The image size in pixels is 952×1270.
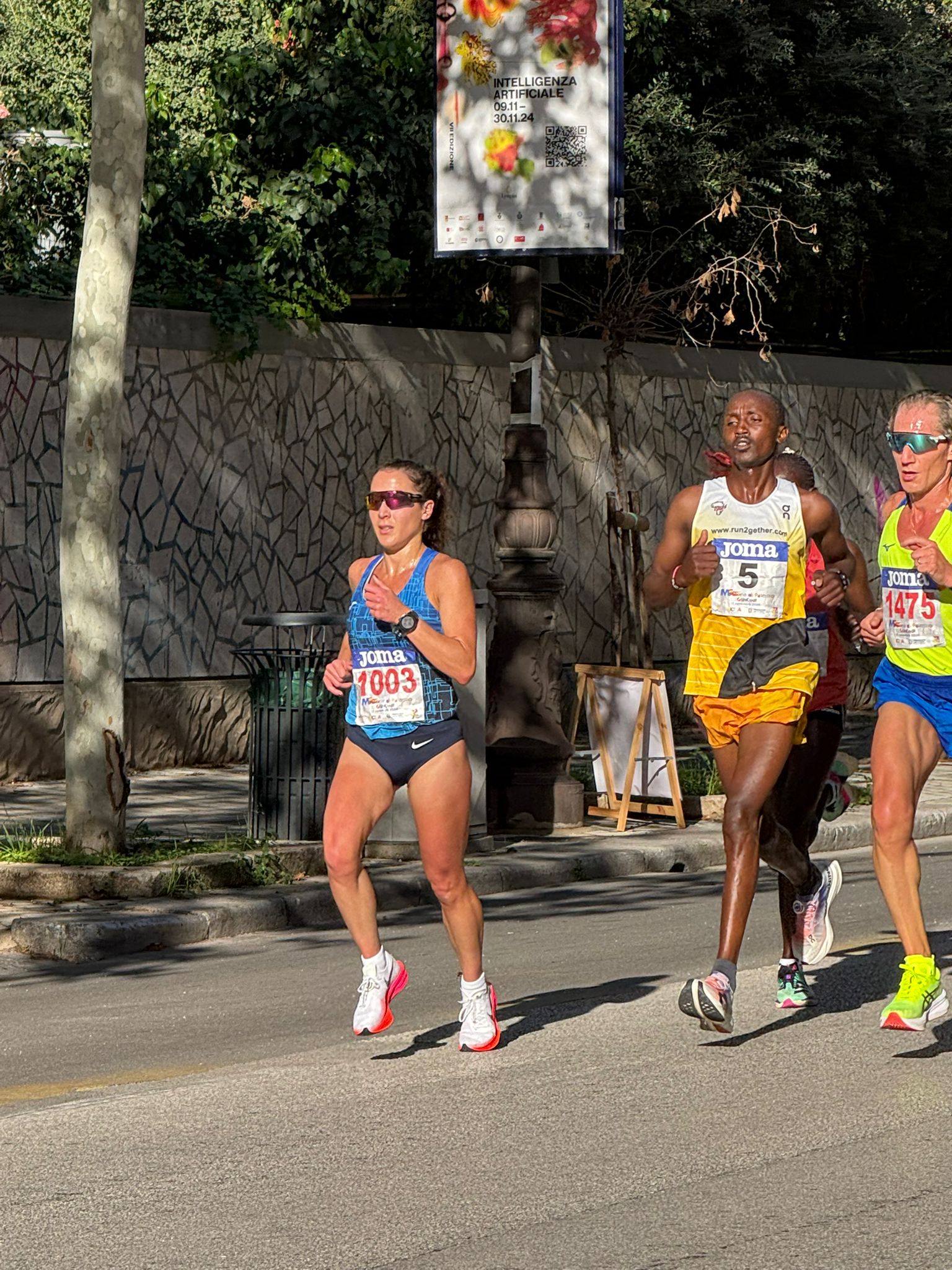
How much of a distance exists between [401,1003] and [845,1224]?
3.20m

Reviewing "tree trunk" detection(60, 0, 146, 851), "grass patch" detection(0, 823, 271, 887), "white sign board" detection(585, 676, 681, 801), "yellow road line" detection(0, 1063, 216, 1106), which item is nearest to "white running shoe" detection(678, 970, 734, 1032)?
"yellow road line" detection(0, 1063, 216, 1106)

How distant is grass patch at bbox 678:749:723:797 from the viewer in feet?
46.4

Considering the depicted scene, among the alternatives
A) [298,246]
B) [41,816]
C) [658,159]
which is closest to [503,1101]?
[41,816]

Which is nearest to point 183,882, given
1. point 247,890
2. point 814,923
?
point 247,890

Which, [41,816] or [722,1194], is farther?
[41,816]

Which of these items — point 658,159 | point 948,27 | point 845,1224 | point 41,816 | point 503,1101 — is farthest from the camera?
point 948,27

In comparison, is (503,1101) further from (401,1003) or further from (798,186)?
(798,186)

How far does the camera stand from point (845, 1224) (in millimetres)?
5086

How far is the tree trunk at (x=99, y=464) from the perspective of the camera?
10.6 m

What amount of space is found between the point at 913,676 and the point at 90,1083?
303 centimetres

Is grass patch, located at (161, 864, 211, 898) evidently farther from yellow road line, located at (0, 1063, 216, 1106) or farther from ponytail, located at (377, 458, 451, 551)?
ponytail, located at (377, 458, 451, 551)

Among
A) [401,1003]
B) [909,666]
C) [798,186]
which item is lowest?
[401,1003]

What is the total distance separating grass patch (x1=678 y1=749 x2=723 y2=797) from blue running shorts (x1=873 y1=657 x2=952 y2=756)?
6.09 metres

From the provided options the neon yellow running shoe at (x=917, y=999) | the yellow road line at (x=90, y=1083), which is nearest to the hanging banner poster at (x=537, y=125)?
the neon yellow running shoe at (x=917, y=999)
